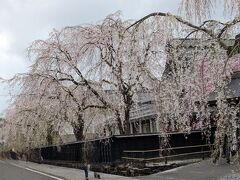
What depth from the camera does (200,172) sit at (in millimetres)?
18766

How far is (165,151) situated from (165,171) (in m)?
3.27

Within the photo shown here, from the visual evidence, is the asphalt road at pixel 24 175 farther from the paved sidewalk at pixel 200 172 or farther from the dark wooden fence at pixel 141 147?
the paved sidewalk at pixel 200 172

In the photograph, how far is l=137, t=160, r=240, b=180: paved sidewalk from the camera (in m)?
17.2

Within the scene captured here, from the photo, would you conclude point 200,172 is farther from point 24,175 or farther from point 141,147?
point 24,175

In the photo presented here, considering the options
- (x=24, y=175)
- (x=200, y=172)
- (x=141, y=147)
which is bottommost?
(x=200, y=172)

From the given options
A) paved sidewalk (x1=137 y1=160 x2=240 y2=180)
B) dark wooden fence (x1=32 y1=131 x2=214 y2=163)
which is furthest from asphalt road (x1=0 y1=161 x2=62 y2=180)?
paved sidewalk (x1=137 y1=160 x2=240 y2=180)

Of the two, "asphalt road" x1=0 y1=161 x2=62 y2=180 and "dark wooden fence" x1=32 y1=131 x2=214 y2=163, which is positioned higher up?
"dark wooden fence" x1=32 y1=131 x2=214 y2=163

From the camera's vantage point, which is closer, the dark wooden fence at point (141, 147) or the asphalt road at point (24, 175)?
the dark wooden fence at point (141, 147)

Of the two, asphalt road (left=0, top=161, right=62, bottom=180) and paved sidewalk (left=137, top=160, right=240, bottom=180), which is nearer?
paved sidewalk (left=137, top=160, right=240, bottom=180)

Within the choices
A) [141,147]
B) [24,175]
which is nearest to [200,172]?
[141,147]

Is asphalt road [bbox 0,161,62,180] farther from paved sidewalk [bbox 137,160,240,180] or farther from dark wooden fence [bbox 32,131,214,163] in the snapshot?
paved sidewalk [bbox 137,160,240,180]

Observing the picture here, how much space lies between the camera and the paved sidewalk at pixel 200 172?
17172 millimetres

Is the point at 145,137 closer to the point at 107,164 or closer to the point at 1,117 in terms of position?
the point at 107,164


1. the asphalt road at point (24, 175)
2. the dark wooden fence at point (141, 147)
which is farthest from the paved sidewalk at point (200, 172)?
the asphalt road at point (24, 175)
